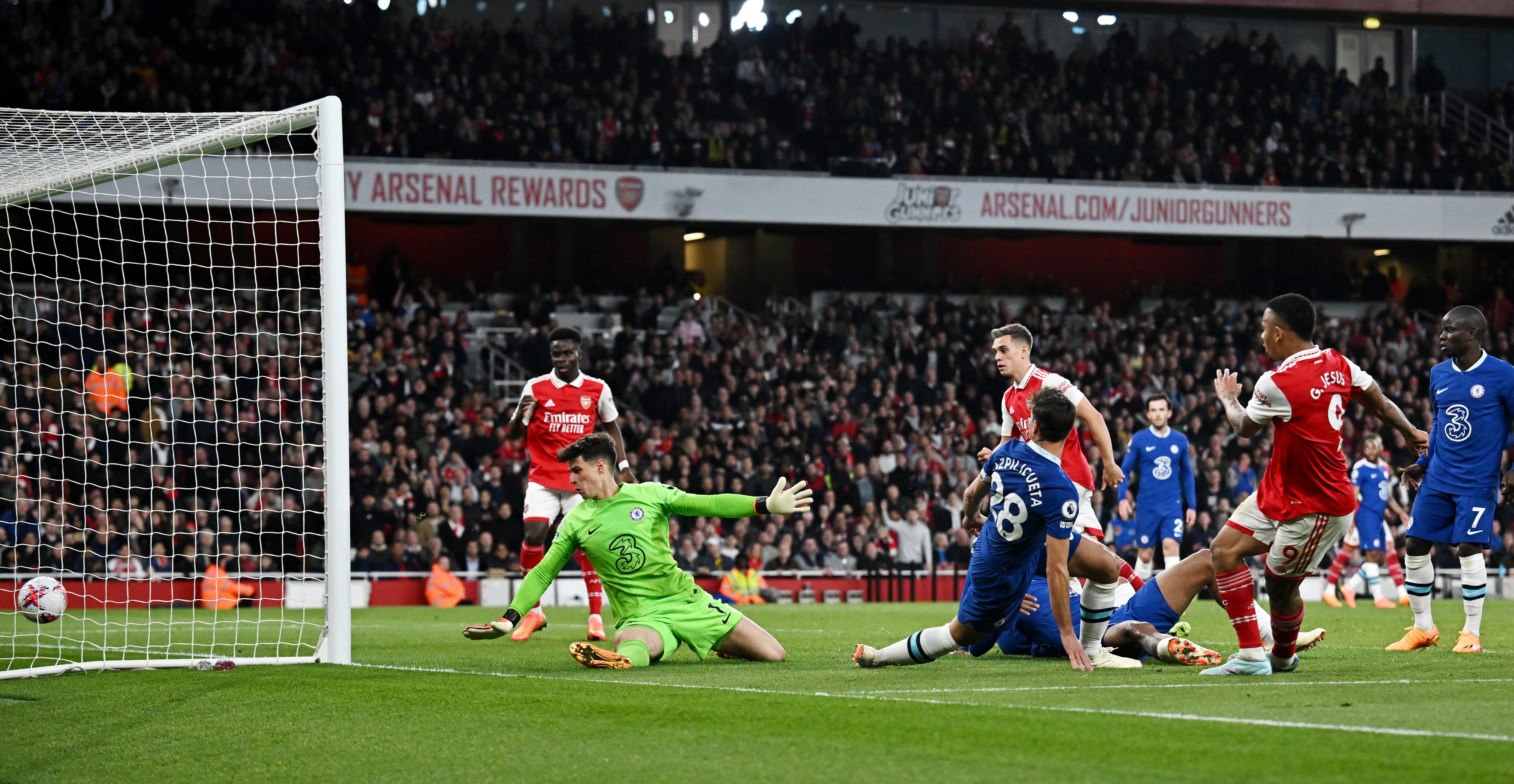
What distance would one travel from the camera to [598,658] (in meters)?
7.72

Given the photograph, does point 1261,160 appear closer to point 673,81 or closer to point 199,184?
point 673,81

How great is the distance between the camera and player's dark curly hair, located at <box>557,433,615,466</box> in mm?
8102

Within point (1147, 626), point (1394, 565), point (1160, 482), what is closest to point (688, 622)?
point (1147, 626)

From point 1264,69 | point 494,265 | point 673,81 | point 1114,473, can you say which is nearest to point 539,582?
point 1114,473

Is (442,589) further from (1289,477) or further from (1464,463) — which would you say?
(1289,477)

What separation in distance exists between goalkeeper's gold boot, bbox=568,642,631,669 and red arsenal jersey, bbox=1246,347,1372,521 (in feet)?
10.6

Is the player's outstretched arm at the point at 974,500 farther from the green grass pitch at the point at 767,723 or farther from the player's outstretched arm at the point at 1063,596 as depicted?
the green grass pitch at the point at 767,723

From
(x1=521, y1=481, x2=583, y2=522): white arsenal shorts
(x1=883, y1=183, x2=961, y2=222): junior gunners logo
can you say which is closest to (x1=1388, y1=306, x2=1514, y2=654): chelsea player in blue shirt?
(x1=521, y1=481, x2=583, y2=522): white arsenal shorts

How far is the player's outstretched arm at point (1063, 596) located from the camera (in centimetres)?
714

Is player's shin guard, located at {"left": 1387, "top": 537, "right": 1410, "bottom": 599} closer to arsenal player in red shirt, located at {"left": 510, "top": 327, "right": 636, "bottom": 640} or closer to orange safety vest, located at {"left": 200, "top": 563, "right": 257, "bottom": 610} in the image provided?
arsenal player in red shirt, located at {"left": 510, "top": 327, "right": 636, "bottom": 640}

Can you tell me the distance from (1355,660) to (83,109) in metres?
20.9

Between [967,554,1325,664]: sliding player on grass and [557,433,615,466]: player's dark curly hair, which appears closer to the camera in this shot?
[967,554,1325,664]: sliding player on grass

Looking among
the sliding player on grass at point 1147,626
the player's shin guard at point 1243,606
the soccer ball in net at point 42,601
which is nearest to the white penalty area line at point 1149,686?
the player's shin guard at point 1243,606

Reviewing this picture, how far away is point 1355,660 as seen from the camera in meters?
8.45
